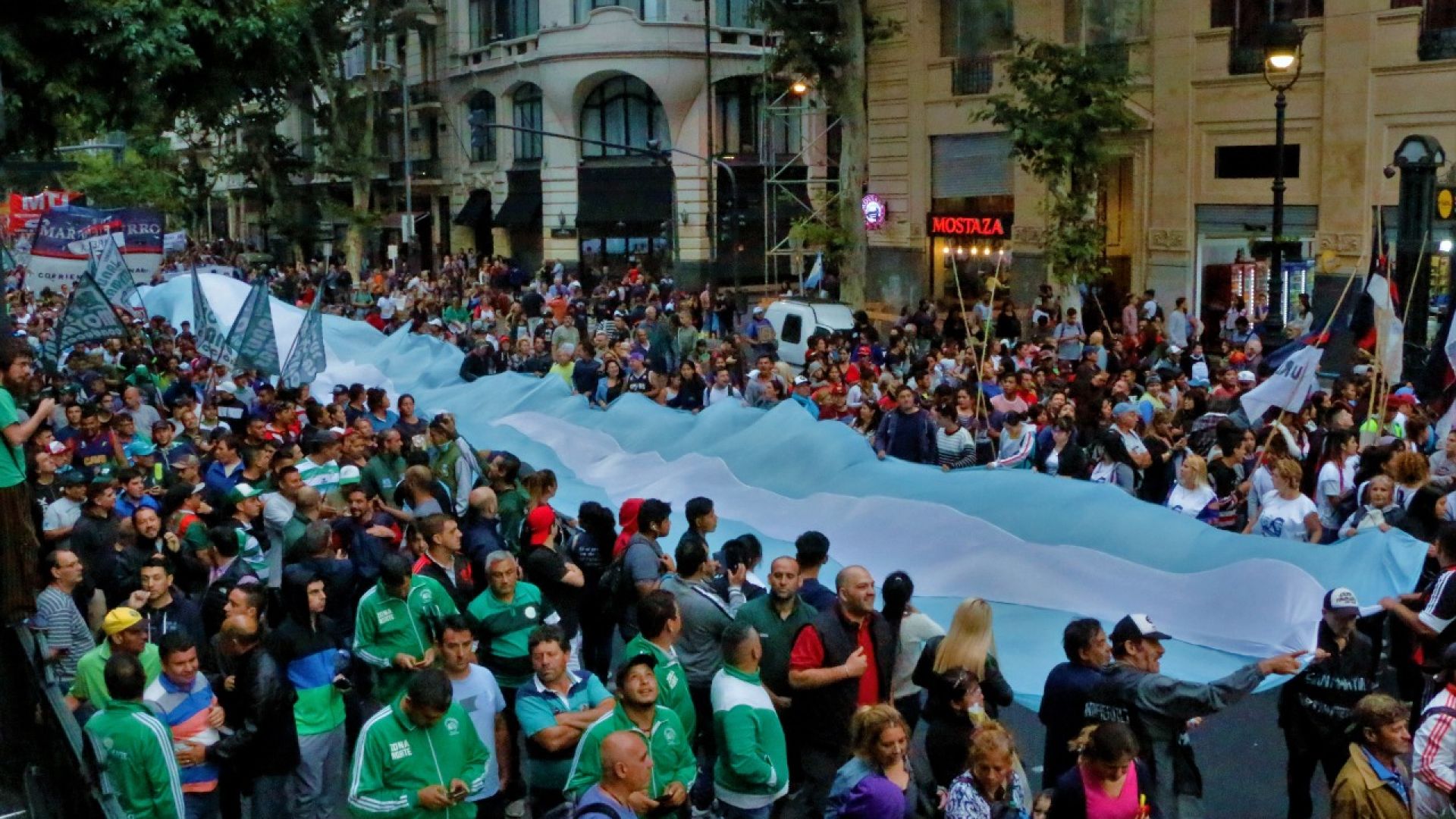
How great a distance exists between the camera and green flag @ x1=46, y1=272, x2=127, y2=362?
1653 centimetres

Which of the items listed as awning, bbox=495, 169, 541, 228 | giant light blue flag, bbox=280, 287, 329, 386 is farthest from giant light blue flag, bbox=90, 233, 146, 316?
awning, bbox=495, 169, 541, 228

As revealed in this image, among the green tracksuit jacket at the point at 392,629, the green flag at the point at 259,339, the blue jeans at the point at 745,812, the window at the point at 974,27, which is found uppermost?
the window at the point at 974,27

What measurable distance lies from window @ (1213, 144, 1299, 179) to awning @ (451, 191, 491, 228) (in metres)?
30.9

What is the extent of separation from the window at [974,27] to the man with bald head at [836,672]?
2341 centimetres

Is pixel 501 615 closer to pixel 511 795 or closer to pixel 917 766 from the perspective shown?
pixel 511 795

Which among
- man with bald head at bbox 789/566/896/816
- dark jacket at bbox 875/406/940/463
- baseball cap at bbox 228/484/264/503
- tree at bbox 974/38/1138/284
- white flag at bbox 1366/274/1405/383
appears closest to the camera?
man with bald head at bbox 789/566/896/816

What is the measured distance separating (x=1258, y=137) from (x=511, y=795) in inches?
806

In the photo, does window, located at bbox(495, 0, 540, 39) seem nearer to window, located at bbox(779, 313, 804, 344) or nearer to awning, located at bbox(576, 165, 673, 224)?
awning, located at bbox(576, 165, 673, 224)

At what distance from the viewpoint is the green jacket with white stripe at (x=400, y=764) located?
21.0 ft

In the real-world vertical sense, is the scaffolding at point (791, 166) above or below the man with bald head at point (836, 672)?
above

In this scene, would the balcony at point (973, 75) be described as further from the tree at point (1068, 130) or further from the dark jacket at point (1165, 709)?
the dark jacket at point (1165, 709)

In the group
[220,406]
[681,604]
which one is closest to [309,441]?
[220,406]

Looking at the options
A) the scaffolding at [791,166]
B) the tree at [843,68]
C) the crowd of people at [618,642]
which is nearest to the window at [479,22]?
the scaffolding at [791,166]

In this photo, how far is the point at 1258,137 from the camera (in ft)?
82.6
